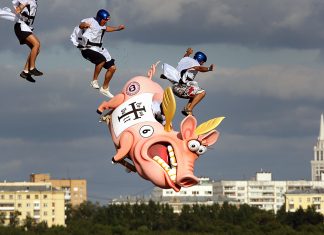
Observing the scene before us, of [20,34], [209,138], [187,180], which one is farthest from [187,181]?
[20,34]

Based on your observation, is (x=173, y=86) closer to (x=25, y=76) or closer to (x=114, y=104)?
(x=114, y=104)

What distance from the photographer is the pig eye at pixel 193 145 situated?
34969 mm

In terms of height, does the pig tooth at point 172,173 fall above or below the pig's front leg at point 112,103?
below

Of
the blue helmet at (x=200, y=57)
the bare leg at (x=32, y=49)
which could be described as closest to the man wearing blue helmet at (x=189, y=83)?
the blue helmet at (x=200, y=57)

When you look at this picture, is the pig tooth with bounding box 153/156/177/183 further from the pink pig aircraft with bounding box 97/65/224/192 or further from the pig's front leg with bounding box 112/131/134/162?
the pig's front leg with bounding box 112/131/134/162

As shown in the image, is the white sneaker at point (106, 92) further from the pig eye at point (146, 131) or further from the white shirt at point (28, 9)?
the white shirt at point (28, 9)

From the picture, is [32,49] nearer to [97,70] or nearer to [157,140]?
[97,70]

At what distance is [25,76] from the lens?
3391cm

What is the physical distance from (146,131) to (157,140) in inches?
14.5

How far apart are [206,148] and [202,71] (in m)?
2.28

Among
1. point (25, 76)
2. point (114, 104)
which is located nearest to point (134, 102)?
point (114, 104)

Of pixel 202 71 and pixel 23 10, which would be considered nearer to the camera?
pixel 23 10

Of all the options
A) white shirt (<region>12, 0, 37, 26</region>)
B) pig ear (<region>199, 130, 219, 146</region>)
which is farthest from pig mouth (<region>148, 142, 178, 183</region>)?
white shirt (<region>12, 0, 37, 26</region>)

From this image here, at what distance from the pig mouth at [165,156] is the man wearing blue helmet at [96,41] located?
6.37ft
